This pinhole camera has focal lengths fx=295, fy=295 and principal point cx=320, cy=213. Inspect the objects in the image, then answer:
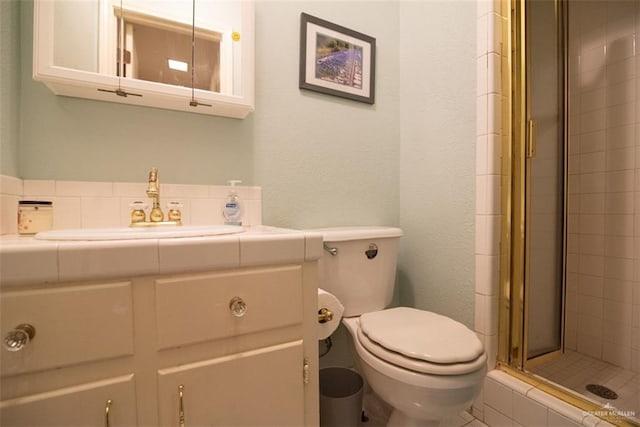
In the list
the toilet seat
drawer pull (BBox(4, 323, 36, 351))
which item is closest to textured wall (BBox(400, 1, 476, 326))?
the toilet seat

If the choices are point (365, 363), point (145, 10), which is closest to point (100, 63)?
point (145, 10)

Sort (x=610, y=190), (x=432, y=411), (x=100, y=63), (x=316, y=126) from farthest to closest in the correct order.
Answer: (x=610, y=190) < (x=316, y=126) < (x=100, y=63) < (x=432, y=411)

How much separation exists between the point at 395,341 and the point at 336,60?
1162mm

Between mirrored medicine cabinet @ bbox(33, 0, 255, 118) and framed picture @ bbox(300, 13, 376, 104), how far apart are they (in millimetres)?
282

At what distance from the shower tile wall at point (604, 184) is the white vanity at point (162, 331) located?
1.60 m

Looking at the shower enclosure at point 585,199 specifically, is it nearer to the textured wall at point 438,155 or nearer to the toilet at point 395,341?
the textured wall at point 438,155

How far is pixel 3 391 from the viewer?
0.48m

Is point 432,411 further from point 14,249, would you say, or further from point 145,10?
point 145,10

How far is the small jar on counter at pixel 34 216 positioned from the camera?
0.77 m

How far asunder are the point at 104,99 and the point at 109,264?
0.68 metres

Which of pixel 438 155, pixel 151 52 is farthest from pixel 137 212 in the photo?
pixel 438 155

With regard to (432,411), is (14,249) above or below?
above

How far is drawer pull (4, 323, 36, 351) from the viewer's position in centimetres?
48

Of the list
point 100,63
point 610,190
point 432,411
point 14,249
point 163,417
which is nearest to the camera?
point 14,249
